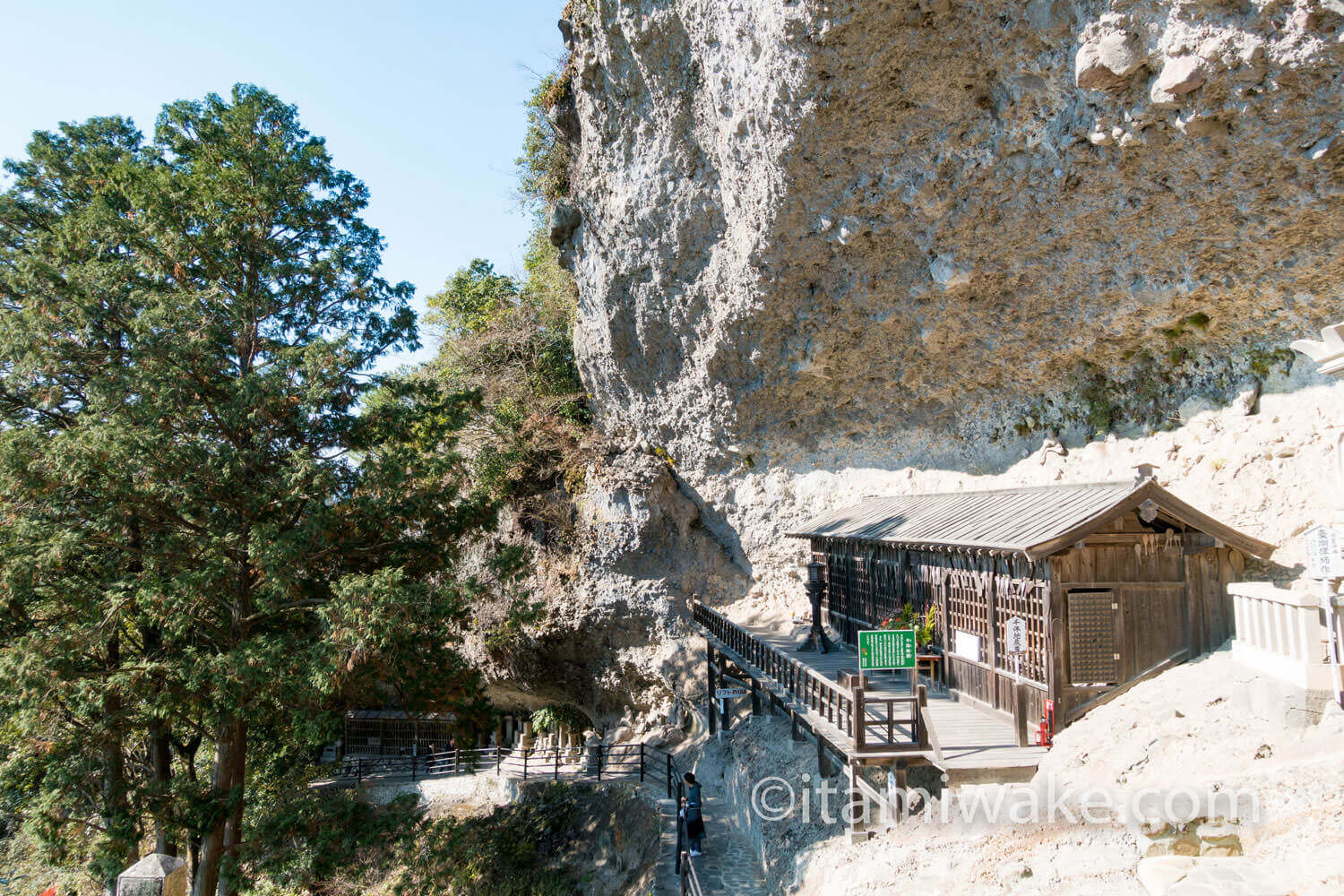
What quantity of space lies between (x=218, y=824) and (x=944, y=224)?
16084 mm

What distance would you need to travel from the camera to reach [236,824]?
13.1 m

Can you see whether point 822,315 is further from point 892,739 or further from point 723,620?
point 892,739

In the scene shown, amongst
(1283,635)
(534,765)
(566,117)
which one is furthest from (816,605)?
(566,117)

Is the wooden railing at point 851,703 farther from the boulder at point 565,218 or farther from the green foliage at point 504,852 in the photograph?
the boulder at point 565,218

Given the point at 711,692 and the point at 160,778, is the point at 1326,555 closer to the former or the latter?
the point at 711,692

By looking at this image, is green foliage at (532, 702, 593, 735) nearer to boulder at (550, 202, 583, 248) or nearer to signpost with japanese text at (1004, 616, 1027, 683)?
boulder at (550, 202, 583, 248)

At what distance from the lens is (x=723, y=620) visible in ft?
51.7

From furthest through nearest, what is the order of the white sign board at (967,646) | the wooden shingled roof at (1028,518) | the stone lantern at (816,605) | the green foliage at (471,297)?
1. the green foliage at (471,297)
2. the stone lantern at (816,605)
3. the white sign board at (967,646)
4. the wooden shingled roof at (1028,518)

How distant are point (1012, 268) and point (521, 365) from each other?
15.5 meters

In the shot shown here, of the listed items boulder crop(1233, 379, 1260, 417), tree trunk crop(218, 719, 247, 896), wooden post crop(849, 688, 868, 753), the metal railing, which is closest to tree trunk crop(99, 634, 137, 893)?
tree trunk crop(218, 719, 247, 896)

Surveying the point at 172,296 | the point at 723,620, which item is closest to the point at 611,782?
the point at 723,620

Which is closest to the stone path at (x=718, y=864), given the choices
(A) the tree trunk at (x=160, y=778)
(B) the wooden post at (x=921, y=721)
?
(B) the wooden post at (x=921, y=721)

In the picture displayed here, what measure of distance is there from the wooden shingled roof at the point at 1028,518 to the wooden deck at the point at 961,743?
2.19 metres

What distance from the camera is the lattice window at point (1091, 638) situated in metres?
8.80
